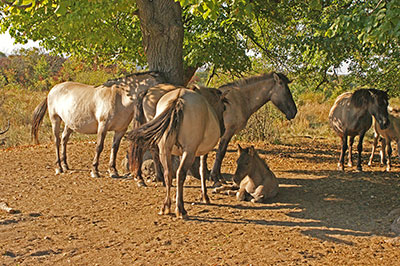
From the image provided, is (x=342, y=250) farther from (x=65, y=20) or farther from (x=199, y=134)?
(x=65, y=20)

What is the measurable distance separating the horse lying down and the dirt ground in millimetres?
199

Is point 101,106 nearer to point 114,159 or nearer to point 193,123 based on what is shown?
point 114,159

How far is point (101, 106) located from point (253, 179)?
12.6 feet

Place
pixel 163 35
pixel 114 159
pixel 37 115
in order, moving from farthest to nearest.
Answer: pixel 37 115 → pixel 114 159 → pixel 163 35

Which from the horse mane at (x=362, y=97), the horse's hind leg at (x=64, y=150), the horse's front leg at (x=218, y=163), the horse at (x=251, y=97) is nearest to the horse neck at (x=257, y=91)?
the horse at (x=251, y=97)

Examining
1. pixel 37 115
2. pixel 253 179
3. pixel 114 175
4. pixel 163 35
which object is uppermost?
pixel 163 35

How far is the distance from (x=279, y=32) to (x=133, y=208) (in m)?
7.64

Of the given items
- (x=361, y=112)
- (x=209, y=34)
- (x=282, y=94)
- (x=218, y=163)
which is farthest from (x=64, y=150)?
(x=361, y=112)

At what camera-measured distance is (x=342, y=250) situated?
4824 mm

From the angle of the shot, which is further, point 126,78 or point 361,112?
point 361,112

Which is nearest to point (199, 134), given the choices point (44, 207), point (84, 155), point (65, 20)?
point (44, 207)

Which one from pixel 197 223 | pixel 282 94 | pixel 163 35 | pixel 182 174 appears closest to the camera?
pixel 197 223

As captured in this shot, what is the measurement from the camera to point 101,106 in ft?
28.8

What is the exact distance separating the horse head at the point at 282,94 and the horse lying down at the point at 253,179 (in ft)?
6.40
